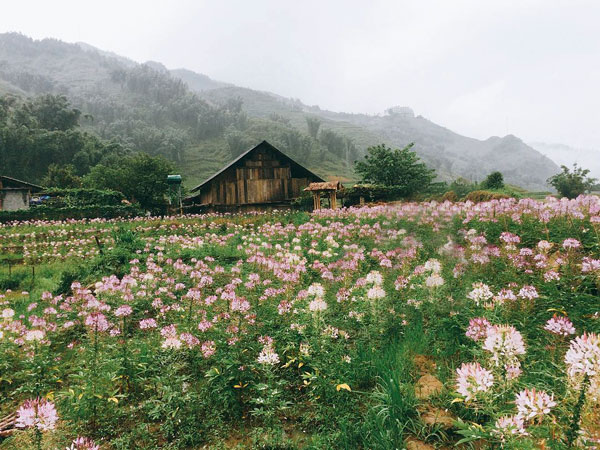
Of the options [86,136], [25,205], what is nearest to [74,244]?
[25,205]

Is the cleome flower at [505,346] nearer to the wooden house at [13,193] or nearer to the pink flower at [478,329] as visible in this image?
the pink flower at [478,329]

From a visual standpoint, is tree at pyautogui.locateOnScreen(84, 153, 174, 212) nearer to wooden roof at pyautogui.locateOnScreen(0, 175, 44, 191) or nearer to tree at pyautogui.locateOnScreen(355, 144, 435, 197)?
wooden roof at pyautogui.locateOnScreen(0, 175, 44, 191)

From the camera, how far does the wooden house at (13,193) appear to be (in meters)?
36.3

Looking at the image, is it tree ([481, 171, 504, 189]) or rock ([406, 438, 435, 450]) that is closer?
rock ([406, 438, 435, 450])

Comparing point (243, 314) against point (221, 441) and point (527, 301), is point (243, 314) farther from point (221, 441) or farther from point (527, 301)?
point (527, 301)

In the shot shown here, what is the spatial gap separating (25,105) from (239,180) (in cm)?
8394

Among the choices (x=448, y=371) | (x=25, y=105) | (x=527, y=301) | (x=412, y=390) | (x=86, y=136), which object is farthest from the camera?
(x=25, y=105)

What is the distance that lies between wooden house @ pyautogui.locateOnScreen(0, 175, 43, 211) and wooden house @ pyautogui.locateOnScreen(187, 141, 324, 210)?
74.8 feet

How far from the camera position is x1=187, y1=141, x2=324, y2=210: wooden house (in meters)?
30.3

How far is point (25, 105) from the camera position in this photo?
80.4 metres

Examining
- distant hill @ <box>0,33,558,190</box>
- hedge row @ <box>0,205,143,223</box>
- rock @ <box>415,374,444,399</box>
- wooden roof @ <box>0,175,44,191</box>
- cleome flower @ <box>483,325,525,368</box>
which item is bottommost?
rock @ <box>415,374,444,399</box>

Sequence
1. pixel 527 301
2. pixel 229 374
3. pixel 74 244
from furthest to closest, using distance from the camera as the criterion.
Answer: pixel 74 244 < pixel 527 301 < pixel 229 374

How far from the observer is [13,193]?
122 feet

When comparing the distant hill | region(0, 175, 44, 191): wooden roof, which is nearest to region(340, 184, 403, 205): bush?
region(0, 175, 44, 191): wooden roof
